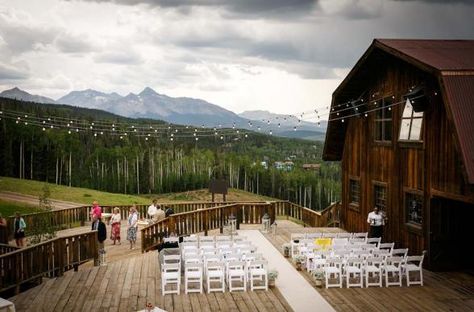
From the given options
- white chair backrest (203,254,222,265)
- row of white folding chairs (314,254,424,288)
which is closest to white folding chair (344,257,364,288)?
row of white folding chairs (314,254,424,288)

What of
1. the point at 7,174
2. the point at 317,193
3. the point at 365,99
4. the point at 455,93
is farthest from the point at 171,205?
the point at 317,193

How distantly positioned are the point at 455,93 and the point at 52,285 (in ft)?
38.4

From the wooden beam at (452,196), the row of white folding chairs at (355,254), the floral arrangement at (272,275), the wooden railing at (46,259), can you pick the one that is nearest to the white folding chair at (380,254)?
the row of white folding chairs at (355,254)

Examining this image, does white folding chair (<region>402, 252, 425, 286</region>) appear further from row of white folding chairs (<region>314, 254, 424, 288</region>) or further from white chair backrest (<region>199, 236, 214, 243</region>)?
white chair backrest (<region>199, 236, 214, 243</region>)

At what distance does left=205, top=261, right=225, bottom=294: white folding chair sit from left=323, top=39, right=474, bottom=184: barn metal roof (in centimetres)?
644

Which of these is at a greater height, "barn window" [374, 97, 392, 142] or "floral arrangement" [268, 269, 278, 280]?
"barn window" [374, 97, 392, 142]

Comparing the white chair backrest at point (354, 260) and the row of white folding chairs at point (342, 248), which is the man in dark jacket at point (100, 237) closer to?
the row of white folding chairs at point (342, 248)

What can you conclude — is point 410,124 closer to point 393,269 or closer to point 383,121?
point 383,121

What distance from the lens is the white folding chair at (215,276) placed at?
14.1 m

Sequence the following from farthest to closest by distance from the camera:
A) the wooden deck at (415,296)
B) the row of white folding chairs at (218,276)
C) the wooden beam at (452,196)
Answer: the row of white folding chairs at (218,276) < the wooden beam at (452,196) < the wooden deck at (415,296)

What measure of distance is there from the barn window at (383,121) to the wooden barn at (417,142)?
38mm

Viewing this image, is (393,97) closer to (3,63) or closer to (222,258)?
(222,258)

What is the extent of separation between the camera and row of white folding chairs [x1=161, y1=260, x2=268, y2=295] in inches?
554

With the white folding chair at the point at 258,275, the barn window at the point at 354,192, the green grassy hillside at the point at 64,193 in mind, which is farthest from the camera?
the green grassy hillside at the point at 64,193
